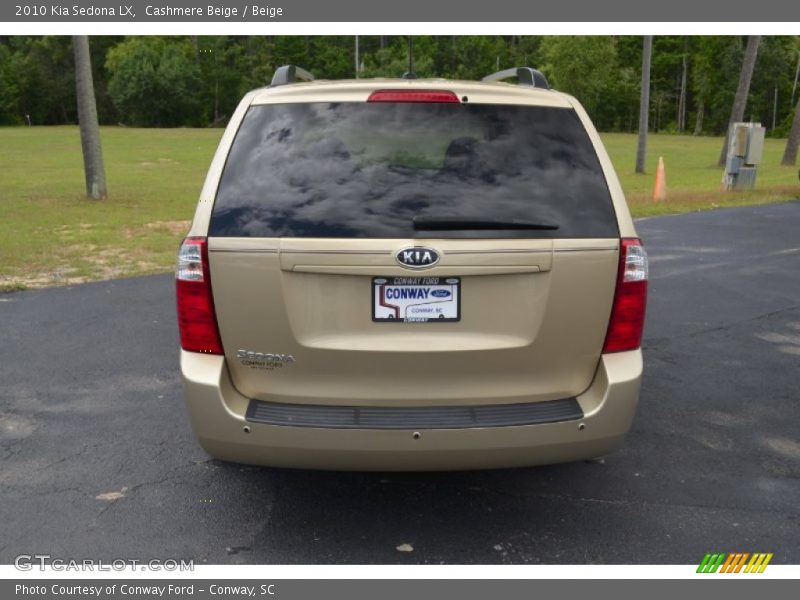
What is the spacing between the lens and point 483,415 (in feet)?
11.0

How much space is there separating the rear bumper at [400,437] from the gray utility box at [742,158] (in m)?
19.5

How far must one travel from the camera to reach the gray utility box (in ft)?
68.7

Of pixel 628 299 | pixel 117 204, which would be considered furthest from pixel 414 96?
pixel 117 204

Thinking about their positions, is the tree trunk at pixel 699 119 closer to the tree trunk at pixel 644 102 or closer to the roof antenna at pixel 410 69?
the tree trunk at pixel 644 102

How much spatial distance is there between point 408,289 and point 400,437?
58cm

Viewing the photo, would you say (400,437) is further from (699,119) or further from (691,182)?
(699,119)

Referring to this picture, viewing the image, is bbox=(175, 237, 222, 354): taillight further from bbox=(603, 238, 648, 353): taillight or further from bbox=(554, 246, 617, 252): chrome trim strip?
bbox=(603, 238, 648, 353): taillight

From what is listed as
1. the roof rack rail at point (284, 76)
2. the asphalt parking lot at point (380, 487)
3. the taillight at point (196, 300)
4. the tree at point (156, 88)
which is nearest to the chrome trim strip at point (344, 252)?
the taillight at point (196, 300)

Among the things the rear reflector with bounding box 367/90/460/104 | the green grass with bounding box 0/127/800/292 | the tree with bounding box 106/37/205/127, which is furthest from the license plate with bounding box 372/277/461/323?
the tree with bounding box 106/37/205/127

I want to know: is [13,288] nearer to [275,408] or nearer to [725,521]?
[275,408]

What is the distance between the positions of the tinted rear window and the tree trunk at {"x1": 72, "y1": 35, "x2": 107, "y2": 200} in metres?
15.0

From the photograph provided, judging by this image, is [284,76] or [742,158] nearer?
[284,76]

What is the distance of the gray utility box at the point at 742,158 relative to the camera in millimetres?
20938

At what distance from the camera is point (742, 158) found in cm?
2139
